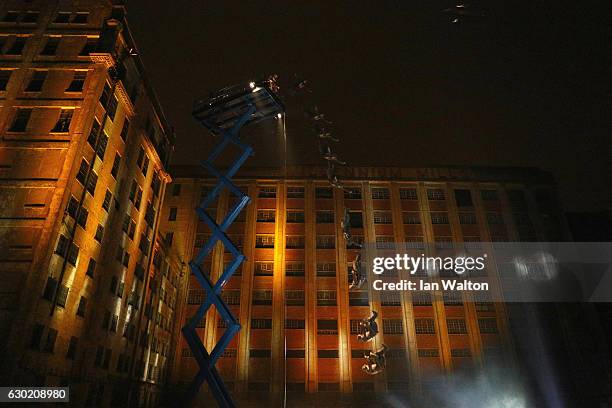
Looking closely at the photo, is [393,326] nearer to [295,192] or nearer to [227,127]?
[295,192]

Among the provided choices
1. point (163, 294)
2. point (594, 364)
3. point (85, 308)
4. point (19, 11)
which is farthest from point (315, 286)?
point (19, 11)

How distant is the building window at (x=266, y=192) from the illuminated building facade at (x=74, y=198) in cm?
1916

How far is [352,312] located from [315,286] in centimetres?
524

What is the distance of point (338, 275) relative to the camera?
156ft

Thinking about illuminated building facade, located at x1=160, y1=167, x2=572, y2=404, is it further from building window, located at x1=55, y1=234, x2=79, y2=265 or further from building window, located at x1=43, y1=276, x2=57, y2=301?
building window, located at x1=43, y1=276, x2=57, y2=301

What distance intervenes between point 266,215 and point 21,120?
99.3 ft

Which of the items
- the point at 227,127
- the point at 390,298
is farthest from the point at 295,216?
the point at 227,127

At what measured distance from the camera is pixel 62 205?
2295 cm

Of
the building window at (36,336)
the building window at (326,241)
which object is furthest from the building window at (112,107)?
the building window at (326,241)

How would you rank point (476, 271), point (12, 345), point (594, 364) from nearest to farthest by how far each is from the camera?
point (12, 345) → point (594, 364) → point (476, 271)

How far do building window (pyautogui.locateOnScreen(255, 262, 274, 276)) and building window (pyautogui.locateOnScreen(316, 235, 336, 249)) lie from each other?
6480mm

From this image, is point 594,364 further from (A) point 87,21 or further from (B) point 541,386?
(A) point 87,21

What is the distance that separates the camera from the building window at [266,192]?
174 ft

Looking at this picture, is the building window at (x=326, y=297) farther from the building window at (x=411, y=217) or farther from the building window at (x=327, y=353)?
the building window at (x=411, y=217)
